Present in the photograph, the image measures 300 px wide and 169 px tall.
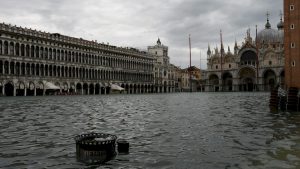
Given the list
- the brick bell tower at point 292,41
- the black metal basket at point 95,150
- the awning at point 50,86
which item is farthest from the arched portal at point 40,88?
the black metal basket at point 95,150

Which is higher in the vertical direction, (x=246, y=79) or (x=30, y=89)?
(x=246, y=79)

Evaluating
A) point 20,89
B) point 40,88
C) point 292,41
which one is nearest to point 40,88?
point 40,88

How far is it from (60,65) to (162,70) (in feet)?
186

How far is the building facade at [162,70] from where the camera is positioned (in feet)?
428

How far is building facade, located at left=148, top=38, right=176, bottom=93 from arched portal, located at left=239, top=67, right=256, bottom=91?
2875 centimetres

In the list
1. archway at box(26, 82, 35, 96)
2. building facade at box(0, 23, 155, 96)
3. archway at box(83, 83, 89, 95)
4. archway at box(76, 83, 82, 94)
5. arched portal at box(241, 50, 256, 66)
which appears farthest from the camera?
arched portal at box(241, 50, 256, 66)

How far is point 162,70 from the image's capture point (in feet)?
440

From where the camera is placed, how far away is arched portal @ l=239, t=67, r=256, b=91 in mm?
122312

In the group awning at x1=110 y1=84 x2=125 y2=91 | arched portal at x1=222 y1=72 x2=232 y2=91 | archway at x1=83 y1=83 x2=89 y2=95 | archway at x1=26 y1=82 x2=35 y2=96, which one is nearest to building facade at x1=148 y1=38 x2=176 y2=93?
arched portal at x1=222 y1=72 x2=232 y2=91

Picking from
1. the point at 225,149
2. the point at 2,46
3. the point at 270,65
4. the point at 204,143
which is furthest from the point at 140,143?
the point at 270,65

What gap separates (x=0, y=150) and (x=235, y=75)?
120m

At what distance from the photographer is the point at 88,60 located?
95375mm

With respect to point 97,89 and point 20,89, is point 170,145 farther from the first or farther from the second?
point 97,89

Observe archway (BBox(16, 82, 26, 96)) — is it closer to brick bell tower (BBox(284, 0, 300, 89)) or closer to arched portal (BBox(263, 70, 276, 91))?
brick bell tower (BBox(284, 0, 300, 89))
